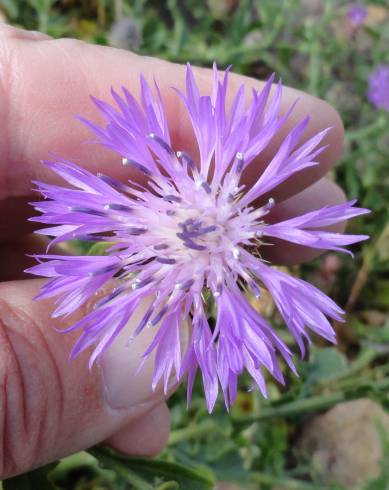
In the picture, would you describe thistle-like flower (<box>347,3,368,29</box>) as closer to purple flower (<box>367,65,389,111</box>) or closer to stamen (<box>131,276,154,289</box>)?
purple flower (<box>367,65,389,111</box>)

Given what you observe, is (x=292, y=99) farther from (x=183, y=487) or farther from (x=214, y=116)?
(x=183, y=487)

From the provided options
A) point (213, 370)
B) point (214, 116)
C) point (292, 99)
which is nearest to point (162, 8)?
point (292, 99)

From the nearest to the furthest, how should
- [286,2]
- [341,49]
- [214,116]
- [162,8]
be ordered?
[214,116] → [286,2] → [341,49] → [162,8]

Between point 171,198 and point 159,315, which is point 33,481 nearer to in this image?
point 159,315

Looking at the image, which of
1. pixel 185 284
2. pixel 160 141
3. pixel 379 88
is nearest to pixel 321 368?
pixel 185 284

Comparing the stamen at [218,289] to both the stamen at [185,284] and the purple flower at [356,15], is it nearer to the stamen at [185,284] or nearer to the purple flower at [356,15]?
the stamen at [185,284]

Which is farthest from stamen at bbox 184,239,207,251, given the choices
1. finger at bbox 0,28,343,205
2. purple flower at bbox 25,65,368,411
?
finger at bbox 0,28,343,205
